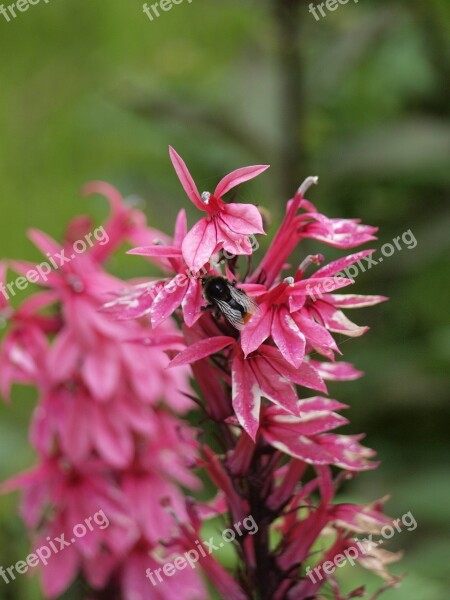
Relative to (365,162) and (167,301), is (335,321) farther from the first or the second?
(365,162)

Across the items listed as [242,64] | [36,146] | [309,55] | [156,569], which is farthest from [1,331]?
[156,569]

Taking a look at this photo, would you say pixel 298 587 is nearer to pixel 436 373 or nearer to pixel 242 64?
pixel 436 373

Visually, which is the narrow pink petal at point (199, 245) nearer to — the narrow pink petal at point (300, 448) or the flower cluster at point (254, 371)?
the flower cluster at point (254, 371)

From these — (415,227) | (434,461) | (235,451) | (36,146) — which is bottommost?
(434,461)

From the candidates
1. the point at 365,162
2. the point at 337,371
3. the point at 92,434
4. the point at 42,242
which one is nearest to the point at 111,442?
the point at 92,434

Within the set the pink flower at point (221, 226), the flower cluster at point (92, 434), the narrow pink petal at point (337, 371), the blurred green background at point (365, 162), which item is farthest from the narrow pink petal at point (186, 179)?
the blurred green background at point (365, 162)
